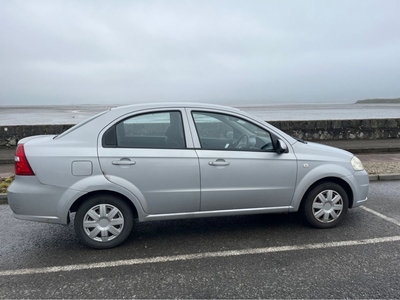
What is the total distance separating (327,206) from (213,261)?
1.77m

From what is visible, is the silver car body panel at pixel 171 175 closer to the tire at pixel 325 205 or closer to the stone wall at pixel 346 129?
the tire at pixel 325 205

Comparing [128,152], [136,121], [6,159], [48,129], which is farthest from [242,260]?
[48,129]

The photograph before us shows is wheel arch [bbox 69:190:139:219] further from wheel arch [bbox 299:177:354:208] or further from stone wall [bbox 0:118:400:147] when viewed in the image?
stone wall [bbox 0:118:400:147]

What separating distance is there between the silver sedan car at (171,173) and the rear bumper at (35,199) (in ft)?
0.04

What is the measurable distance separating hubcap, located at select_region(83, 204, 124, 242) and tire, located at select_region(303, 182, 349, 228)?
2353 millimetres

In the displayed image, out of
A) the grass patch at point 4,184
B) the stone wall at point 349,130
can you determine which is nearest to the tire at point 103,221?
the grass patch at point 4,184

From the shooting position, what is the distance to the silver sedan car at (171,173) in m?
3.47

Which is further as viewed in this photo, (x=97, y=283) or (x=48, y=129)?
(x=48, y=129)

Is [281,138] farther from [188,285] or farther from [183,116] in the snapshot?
[188,285]

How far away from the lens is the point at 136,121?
3.81 meters

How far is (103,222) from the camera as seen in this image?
142 inches

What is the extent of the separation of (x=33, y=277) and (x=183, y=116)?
229 cm

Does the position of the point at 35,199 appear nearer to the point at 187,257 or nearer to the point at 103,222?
the point at 103,222

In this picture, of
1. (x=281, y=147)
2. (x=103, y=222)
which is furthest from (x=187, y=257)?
(x=281, y=147)
